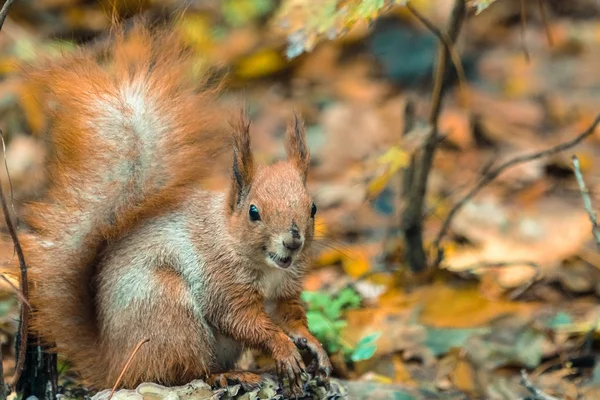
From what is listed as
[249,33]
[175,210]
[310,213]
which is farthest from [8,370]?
[249,33]

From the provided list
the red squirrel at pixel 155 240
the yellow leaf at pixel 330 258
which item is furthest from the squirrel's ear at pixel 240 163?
the yellow leaf at pixel 330 258

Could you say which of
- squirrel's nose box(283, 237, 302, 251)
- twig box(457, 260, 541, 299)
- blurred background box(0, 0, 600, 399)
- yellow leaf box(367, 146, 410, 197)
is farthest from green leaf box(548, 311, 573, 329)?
squirrel's nose box(283, 237, 302, 251)

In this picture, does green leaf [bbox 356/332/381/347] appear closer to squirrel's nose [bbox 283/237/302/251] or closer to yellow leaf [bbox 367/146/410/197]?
yellow leaf [bbox 367/146/410/197]

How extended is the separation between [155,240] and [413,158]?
1579 mm

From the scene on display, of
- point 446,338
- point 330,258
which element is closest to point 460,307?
point 446,338

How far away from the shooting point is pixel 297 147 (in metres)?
2.47

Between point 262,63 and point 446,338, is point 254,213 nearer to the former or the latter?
point 446,338

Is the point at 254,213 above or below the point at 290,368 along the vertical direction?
above

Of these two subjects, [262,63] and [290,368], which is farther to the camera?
[262,63]

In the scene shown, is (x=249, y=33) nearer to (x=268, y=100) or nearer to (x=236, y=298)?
(x=268, y=100)

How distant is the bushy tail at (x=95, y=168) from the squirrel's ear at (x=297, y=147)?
9.4 inches

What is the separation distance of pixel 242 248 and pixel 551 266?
1.80 metres

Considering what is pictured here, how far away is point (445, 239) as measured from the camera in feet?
13.8

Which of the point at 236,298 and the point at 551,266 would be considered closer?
the point at 236,298
